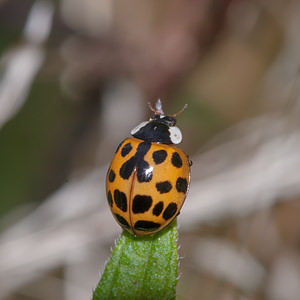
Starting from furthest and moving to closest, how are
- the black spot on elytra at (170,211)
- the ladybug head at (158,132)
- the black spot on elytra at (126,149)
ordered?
the ladybug head at (158,132)
the black spot on elytra at (126,149)
the black spot on elytra at (170,211)

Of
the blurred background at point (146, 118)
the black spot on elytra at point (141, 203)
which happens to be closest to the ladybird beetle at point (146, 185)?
the black spot on elytra at point (141, 203)

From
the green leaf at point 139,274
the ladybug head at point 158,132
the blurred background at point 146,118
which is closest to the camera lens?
the green leaf at point 139,274

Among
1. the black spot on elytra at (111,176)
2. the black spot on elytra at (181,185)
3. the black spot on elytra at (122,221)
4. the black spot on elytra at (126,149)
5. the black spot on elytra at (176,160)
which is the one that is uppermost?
the black spot on elytra at (126,149)

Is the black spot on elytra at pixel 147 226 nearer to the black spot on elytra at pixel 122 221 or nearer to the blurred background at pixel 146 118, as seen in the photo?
the black spot on elytra at pixel 122 221

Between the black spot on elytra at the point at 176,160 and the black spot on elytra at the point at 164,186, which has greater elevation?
the black spot on elytra at the point at 176,160

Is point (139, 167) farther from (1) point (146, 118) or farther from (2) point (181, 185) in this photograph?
(1) point (146, 118)

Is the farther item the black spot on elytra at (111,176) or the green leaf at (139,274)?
the black spot on elytra at (111,176)

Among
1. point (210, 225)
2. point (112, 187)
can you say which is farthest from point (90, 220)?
point (112, 187)
